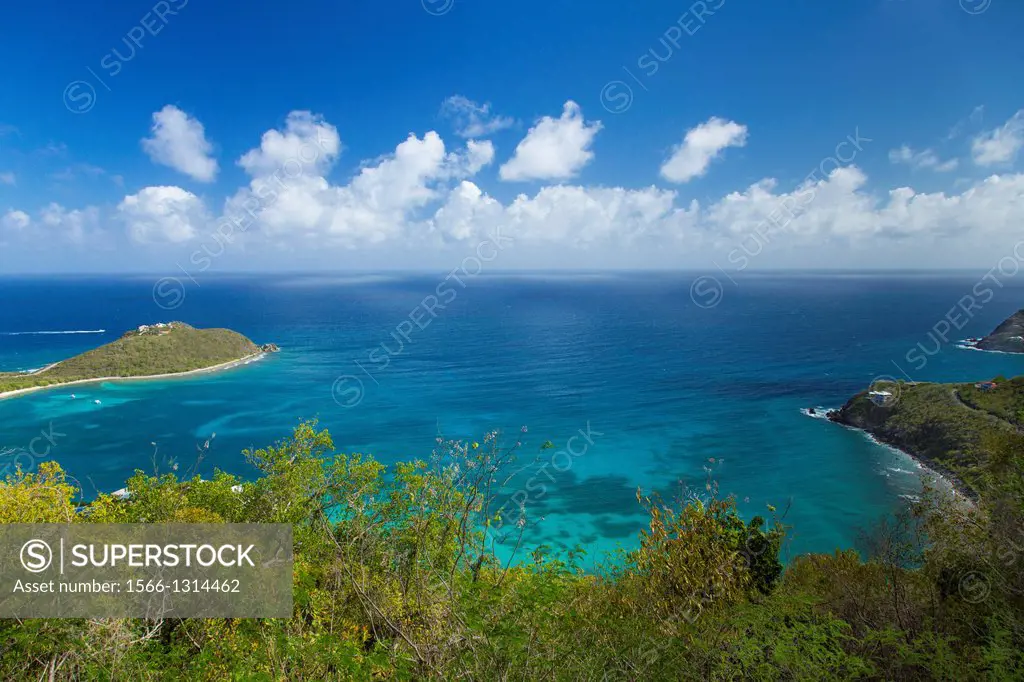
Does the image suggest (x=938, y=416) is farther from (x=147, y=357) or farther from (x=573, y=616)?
(x=147, y=357)

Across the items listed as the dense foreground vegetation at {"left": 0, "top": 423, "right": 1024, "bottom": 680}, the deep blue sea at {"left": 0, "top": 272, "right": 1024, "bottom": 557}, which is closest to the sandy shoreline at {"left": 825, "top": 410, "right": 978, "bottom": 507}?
the deep blue sea at {"left": 0, "top": 272, "right": 1024, "bottom": 557}

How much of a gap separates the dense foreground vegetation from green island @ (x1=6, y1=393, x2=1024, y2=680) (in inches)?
2.3

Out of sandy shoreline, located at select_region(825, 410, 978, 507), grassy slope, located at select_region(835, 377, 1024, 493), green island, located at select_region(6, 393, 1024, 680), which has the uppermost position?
green island, located at select_region(6, 393, 1024, 680)

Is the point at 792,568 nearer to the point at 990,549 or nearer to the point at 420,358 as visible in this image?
the point at 990,549

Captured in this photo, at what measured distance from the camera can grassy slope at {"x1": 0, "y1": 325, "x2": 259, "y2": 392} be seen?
76.1 m

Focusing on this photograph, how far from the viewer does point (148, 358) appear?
82562 millimetres

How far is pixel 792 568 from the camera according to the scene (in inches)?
703

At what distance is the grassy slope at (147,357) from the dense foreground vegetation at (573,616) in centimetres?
7790

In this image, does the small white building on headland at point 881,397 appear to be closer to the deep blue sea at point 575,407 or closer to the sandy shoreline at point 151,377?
the deep blue sea at point 575,407

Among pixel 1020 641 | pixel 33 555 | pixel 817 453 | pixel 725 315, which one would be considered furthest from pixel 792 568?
pixel 725 315

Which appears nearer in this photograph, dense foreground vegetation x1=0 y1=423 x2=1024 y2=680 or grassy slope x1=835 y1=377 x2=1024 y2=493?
dense foreground vegetation x1=0 y1=423 x2=1024 y2=680

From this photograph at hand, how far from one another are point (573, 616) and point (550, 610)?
5.95ft

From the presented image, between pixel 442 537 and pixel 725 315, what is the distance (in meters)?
148

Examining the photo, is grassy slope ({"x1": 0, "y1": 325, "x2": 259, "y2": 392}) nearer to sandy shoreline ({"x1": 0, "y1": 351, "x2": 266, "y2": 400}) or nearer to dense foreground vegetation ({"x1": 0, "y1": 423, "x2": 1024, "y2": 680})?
sandy shoreline ({"x1": 0, "y1": 351, "x2": 266, "y2": 400})
